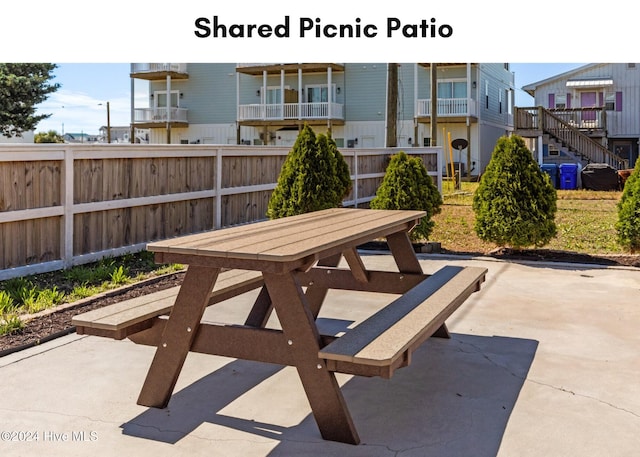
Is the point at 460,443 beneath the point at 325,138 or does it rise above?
beneath

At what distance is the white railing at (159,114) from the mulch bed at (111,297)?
29.6m

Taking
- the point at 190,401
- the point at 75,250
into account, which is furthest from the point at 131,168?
the point at 190,401

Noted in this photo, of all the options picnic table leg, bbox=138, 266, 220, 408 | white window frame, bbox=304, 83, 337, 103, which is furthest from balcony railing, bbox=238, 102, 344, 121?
picnic table leg, bbox=138, 266, 220, 408

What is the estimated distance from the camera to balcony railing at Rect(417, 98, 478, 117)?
101 feet

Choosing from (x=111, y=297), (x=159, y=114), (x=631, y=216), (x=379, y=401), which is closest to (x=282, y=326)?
(x=379, y=401)

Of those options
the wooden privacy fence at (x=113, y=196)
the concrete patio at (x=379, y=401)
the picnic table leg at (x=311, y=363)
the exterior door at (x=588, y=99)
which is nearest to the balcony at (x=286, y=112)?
the exterior door at (x=588, y=99)

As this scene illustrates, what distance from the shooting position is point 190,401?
3971 mm

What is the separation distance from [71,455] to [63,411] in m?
0.58

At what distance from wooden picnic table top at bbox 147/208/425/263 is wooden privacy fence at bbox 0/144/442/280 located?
3.31 metres

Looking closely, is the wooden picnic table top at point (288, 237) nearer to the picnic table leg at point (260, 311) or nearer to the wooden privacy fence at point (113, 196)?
the picnic table leg at point (260, 311)

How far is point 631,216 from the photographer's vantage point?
8539 millimetres

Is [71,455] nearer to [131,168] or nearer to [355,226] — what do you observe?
[355,226]

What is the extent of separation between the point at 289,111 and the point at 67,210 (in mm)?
26712

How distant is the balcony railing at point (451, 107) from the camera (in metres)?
30.9
